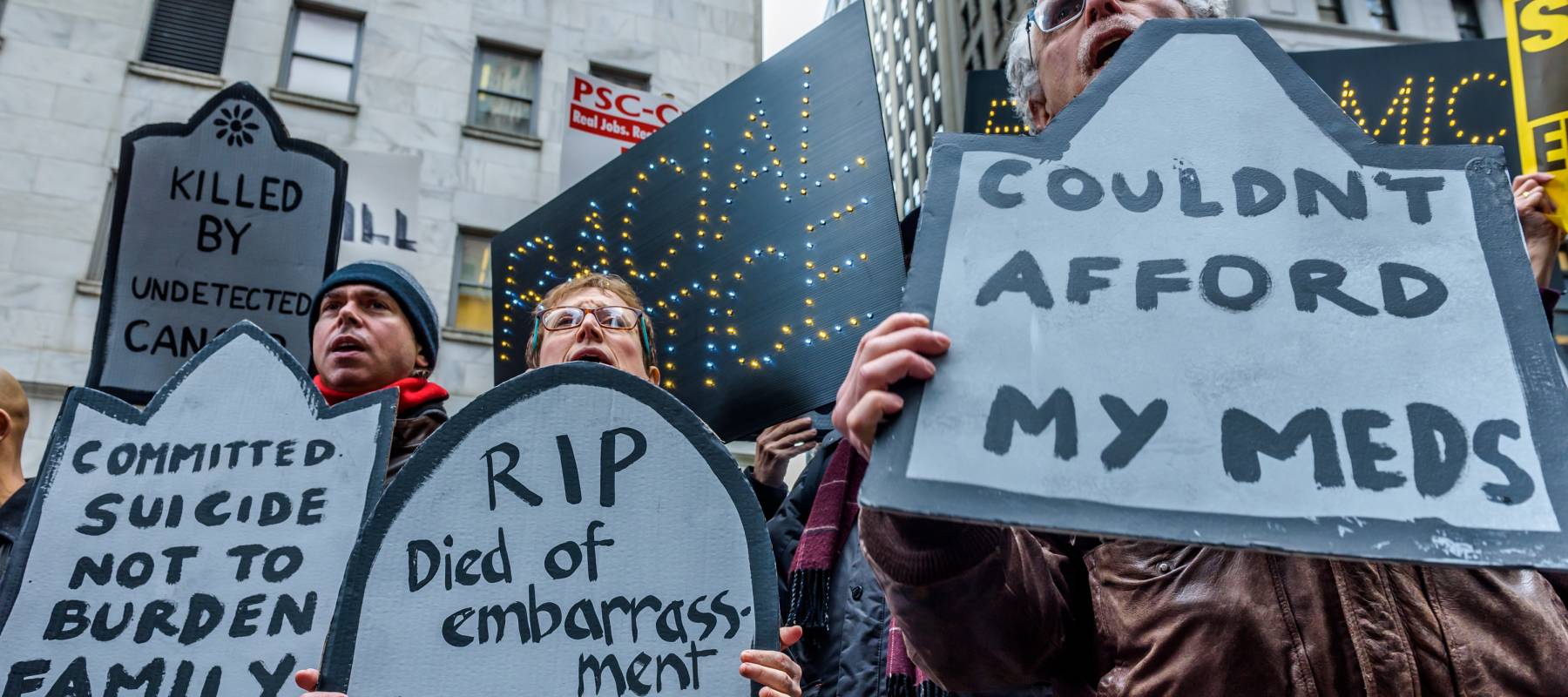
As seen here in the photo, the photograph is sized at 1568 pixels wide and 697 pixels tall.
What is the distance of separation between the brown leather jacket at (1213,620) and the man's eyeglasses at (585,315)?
61.2 inches

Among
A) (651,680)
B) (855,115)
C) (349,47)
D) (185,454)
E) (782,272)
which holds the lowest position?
(651,680)

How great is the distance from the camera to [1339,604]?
1.13 metres

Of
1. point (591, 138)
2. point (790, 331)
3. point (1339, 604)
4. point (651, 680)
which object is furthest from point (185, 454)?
point (591, 138)

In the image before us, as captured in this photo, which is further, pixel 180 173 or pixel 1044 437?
pixel 180 173

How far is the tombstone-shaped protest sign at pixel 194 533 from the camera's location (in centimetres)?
172

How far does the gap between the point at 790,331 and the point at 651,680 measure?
1479 millimetres

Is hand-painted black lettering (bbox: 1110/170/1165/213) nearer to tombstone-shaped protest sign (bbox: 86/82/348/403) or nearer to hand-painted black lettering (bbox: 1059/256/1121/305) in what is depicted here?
hand-painted black lettering (bbox: 1059/256/1121/305)

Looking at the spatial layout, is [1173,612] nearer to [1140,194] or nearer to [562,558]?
[1140,194]

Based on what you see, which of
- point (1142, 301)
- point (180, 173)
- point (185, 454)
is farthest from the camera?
point (180, 173)

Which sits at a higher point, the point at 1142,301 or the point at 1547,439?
the point at 1142,301

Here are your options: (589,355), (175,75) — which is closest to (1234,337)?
(589,355)

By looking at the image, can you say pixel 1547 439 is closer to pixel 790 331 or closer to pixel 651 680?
pixel 651 680

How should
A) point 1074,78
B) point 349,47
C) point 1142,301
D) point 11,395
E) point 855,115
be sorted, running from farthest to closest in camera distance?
1. point 349,47
2. point 11,395
3. point 855,115
4. point 1074,78
5. point 1142,301

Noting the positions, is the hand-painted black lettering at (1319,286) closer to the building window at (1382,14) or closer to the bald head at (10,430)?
the bald head at (10,430)
